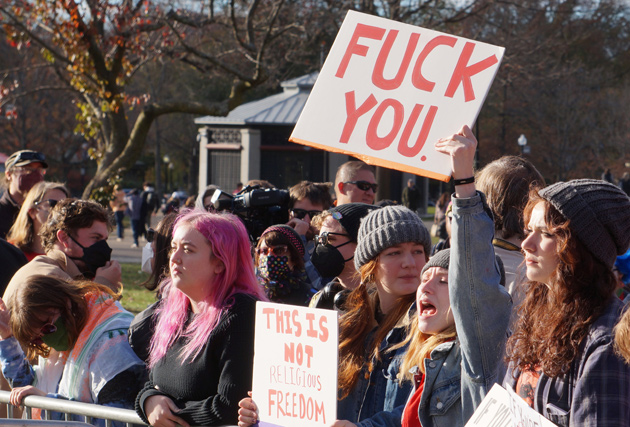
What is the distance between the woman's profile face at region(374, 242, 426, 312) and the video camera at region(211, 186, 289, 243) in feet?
6.26

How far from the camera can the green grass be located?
11.3 meters

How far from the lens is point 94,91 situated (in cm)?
1389

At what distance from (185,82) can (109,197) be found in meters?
27.2

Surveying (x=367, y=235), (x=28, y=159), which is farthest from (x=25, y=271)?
(x=28, y=159)

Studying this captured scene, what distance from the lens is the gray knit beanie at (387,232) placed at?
3.48 meters

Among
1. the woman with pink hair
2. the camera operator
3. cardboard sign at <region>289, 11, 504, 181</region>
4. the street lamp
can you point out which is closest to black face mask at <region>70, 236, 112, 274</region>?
the woman with pink hair

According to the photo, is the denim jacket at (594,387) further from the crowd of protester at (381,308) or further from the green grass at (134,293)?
the green grass at (134,293)

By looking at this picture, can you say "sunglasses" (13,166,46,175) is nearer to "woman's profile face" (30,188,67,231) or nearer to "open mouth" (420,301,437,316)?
"woman's profile face" (30,188,67,231)

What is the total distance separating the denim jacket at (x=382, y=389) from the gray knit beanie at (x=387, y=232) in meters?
0.33

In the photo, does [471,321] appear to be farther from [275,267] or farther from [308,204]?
[308,204]

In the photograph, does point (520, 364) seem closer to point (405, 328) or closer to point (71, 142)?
point (405, 328)

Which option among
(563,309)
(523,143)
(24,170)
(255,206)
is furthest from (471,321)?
(523,143)

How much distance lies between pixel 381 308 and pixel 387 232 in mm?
321

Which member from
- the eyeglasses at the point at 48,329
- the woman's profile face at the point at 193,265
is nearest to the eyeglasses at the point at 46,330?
the eyeglasses at the point at 48,329
